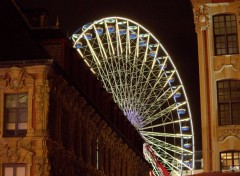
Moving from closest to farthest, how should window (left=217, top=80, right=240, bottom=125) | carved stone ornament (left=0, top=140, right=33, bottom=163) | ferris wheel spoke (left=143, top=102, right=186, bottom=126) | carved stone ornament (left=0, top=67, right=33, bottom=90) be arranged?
1. carved stone ornament (left=0, top=140, right=33, bottom=163)
2. carved stone ornament (left=0, top=67, right=33, bottom=90)
3. window (left=217, top=80, right=240, bottom=125)
4. ferris wheel spoke (left=143, top=102, right=186, bottom=126)

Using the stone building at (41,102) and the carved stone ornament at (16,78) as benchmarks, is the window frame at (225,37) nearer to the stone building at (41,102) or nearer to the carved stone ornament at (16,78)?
the stone building at (41,102)

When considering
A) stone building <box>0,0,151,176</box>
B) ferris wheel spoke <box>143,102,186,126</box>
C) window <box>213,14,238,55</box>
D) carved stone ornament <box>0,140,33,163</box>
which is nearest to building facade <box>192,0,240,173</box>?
window <box>213,14,238,55</box>

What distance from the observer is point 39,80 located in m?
30.8

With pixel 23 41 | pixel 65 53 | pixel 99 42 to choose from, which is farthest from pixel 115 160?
pixel 23 41

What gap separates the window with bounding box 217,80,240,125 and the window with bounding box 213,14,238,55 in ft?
5.84

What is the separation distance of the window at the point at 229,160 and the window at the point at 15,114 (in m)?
10.3

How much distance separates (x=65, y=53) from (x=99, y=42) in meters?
19.3

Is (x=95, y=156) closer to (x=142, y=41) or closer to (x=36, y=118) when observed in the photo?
(x=36, y=118)

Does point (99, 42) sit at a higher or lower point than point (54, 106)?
higher

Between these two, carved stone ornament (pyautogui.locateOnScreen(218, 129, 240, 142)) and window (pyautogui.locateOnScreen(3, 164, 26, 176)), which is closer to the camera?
window (pyautogui.locateOnScreen(3, 164, 26, 176))

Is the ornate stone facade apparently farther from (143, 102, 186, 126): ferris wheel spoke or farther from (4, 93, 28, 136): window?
(143, 102, 186, 126): ferris wheel spoke

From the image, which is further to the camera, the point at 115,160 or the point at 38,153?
the point at 115,160

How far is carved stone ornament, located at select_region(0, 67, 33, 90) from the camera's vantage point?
101 feet

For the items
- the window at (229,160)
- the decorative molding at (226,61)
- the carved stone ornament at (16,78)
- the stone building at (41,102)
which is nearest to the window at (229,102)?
the decorative molding at (226,61)
